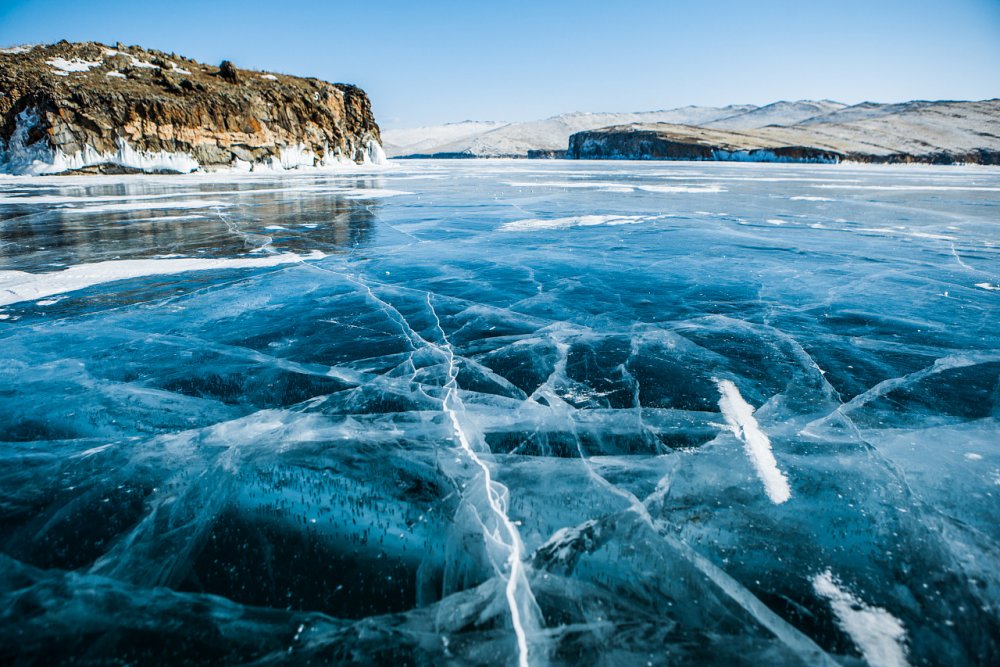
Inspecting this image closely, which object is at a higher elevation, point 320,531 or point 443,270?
point 443,270

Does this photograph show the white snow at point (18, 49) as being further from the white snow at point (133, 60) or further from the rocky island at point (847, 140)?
the rocky island at point (847, 140)

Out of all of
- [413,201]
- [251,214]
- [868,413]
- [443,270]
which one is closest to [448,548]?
[868,413]

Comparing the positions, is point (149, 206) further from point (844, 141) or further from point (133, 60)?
point (844, 141)

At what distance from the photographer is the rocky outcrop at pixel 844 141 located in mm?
77000

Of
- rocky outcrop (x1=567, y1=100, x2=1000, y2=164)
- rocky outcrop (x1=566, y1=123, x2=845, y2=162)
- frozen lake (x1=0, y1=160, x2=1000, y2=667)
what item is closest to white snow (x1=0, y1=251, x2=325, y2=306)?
frozen lake (x1=0, y1=160, x2=1000, y2=667)

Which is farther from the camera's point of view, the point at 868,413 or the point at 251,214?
the point at 251,214

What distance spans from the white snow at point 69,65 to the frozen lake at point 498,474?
37273 mm

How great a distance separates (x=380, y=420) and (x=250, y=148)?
39.3 meters

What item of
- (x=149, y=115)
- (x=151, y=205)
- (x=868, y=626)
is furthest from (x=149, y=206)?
(x=149, y=115)

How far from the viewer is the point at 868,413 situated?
2.63 metres

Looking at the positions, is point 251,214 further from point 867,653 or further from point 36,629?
point 867,653

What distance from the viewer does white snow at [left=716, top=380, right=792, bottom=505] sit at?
6.66 ft

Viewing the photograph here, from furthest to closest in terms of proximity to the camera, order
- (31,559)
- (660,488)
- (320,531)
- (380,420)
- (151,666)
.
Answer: (380,420), (660,488), (320,531), (31,559), (151,666)

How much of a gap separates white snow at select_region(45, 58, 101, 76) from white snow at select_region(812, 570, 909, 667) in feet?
141
